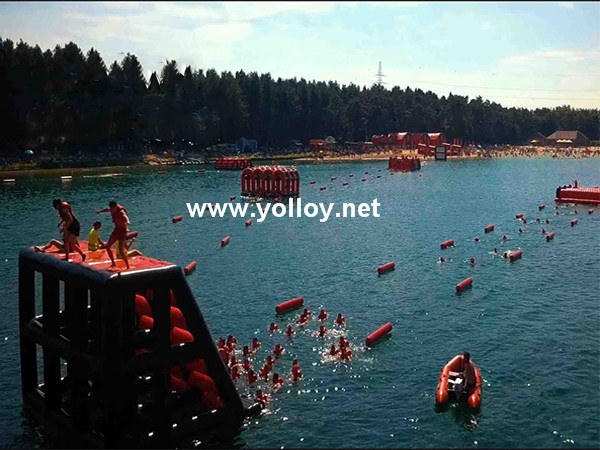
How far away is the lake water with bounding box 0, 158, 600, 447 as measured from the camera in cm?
2677

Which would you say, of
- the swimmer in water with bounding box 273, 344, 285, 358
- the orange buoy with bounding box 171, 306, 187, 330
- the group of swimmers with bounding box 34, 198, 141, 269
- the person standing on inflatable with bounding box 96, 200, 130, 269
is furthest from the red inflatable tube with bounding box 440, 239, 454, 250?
the person standing on inflatable with bounding box 96, 200, 130, 269

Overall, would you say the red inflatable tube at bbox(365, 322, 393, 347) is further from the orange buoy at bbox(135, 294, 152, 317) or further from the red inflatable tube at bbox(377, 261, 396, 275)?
the red inflatable tube at bbox(377, 261, 396, 275)

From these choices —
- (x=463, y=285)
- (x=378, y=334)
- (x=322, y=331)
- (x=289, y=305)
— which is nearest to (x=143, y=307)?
(x=322, y=331)

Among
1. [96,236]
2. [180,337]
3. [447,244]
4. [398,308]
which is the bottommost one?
[398,308]

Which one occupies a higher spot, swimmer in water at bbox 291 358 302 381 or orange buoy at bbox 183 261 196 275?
orange buoy at bbox 183 261 196 275

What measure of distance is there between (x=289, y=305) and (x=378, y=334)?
26.2 feet

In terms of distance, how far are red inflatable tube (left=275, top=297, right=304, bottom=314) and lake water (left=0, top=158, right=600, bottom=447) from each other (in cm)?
88

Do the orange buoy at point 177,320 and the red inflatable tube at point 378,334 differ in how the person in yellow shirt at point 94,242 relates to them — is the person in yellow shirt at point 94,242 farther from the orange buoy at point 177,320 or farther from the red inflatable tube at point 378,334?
the red inflatable tube at point 378,334

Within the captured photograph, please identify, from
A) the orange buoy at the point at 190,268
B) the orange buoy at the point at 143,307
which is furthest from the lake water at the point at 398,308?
the orange buoy at the point at 143,307

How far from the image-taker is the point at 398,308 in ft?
143

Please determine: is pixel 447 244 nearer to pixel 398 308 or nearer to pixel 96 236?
pixel 398 308

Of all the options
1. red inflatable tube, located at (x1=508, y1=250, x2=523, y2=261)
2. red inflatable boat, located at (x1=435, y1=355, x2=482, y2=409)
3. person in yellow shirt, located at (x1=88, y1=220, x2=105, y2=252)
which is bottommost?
red inflatable boat, located at (x1=435, y1=355, x2=482, y2=409)

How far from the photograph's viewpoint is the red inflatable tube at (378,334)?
3616 cm

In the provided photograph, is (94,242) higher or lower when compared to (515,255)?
higher
